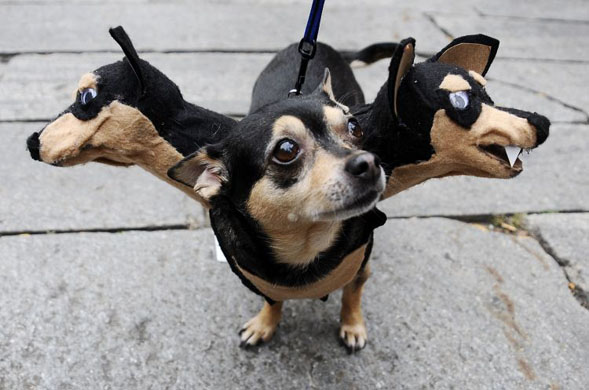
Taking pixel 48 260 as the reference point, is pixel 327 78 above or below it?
above

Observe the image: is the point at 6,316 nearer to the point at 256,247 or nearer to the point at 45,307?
the point at 45,307

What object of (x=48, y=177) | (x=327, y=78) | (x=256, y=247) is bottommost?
(x=48, y=177)

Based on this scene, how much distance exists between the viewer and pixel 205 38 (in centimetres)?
491

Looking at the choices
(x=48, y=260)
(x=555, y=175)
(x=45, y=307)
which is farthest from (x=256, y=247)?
(x=555, y=175)

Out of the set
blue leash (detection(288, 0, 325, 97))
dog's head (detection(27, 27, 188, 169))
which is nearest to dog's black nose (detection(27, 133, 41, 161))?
dog's head (detection(27, 27, 188, 169))

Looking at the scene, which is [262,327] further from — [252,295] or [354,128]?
[354,128]

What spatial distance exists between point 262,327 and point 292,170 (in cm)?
89

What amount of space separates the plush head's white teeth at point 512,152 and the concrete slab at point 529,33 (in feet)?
12.4

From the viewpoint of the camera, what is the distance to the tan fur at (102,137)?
1.55 metres

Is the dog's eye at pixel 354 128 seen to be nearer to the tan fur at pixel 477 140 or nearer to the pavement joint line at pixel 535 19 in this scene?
the tan fur at pixel 477 140

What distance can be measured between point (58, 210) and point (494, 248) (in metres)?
2.35

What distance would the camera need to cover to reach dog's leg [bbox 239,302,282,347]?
2.18 m

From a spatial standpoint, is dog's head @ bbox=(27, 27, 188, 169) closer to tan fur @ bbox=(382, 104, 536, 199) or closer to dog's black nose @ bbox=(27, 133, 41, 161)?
dog's black nose @ bbox=(27, 133, 41, 161)

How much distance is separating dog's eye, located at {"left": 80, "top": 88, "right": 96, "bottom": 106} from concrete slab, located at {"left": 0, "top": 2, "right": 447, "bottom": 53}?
128 inches
